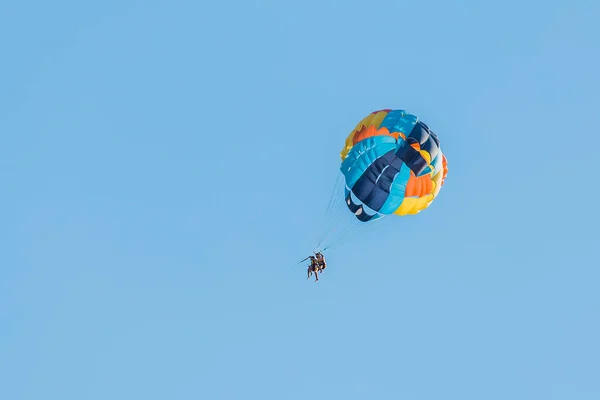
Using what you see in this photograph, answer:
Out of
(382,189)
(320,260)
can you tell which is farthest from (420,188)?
(320,260)

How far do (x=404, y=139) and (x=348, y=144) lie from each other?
242 centimetres

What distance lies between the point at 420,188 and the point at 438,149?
1.69 meters

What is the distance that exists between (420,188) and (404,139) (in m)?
2.05

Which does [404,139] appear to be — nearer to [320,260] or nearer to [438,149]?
[438,149]

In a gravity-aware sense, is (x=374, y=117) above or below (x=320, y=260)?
above

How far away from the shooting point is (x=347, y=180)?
188 ft

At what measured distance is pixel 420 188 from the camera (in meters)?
56.8

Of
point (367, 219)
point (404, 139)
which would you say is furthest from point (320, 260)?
point (404, 139)

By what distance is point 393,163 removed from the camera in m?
56.8

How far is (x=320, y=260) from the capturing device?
58219 mm

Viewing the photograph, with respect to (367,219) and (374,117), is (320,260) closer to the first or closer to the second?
(367,219)

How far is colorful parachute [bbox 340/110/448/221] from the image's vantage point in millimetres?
56122

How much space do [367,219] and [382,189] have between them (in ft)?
6.21

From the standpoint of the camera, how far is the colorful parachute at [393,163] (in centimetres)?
5612
